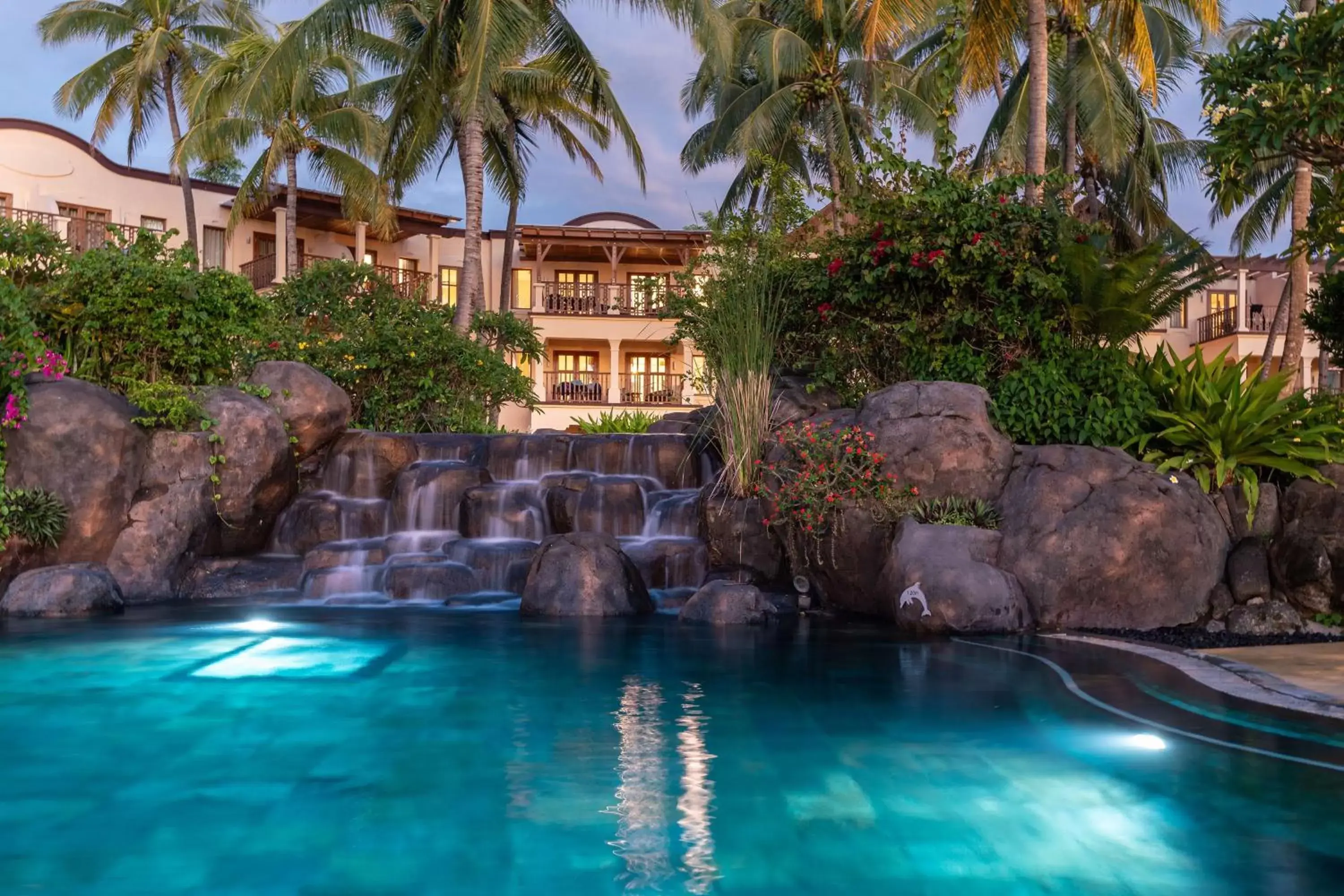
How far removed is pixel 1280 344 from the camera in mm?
34719

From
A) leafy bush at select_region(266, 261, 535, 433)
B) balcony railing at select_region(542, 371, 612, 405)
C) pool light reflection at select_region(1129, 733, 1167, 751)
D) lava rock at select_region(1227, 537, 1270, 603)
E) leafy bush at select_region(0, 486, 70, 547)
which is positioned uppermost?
balcony railing at select_region(542, 371, 612, 405)

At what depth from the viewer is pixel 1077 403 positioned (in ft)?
33.7

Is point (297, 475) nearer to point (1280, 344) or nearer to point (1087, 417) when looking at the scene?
point (1087, 417)

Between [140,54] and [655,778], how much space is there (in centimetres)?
2862

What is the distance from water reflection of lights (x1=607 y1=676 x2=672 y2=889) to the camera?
142 inches

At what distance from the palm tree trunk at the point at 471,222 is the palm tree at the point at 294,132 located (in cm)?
515

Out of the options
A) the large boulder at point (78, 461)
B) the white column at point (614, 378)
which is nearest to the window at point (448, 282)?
the white column at point (614, 378)

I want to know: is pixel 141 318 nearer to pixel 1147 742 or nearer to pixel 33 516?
pixel 33 516

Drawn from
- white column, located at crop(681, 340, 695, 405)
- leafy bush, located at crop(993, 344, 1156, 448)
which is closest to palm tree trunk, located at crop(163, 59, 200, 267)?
white column, located at crop(681, 340, 695, 405)

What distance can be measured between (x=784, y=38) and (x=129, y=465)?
1632 centimetres

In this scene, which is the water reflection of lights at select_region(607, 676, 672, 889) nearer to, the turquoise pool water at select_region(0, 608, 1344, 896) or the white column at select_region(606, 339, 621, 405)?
the turquoise pool water at select_region(0, 608, 1344, 896)

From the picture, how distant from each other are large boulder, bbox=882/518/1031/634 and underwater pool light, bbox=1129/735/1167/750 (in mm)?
3195

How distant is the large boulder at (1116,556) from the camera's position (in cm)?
861

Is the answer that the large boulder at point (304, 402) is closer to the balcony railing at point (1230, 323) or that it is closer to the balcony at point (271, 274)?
the balcony at point (271, 274)
